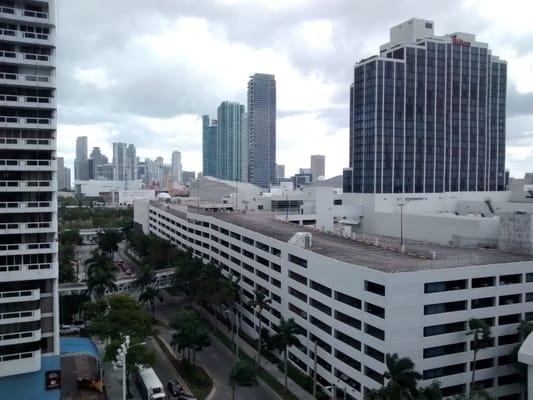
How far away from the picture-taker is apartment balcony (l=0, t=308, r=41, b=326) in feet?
132

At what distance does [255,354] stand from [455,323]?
84.4 feet

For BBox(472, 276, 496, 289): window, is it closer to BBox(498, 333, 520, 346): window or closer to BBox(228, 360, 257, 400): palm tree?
BBox(498, 333, 520, 346): window

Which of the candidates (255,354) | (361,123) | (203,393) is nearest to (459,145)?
(361,123)

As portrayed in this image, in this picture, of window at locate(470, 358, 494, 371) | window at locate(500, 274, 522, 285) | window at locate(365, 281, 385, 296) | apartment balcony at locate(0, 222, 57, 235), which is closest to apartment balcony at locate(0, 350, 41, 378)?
apartment balcony at locate(0, 222, 57, 235)

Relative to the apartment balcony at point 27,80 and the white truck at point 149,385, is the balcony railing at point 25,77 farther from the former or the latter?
the white truck at point 149,385

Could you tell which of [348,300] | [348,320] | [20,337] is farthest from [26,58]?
[348,320]

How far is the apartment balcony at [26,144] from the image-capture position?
41.3m

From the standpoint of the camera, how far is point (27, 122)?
42.1 meters

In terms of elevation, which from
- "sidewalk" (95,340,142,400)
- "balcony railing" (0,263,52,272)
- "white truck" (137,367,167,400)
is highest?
"balcony railing" (0,263,52,272)

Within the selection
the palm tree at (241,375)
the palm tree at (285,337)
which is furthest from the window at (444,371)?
the palm tree at (241,375)

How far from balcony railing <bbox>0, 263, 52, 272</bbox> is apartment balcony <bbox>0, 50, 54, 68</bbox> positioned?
18343 millimetres

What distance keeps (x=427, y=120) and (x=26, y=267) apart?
103 m

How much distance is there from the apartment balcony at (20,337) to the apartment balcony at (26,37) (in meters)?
26.2

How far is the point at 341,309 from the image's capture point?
4316 centimetres
